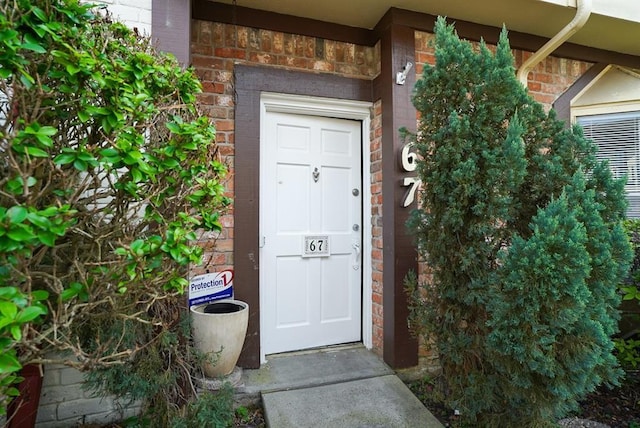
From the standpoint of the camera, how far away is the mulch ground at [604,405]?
2104 mm

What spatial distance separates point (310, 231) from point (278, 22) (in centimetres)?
164

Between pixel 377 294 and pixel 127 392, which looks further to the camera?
pixel 377 294

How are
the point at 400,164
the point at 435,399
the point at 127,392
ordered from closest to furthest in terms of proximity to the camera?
the point at 127,392
the point at 435,399
the point at 400,164

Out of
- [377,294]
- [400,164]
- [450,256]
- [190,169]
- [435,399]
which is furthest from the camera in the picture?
[377,294]

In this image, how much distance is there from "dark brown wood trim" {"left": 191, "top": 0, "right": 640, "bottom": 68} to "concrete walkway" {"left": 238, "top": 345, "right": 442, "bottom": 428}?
2.54m

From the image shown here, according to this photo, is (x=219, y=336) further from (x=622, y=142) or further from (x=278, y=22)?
(x=622, y=142)

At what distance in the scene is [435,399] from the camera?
2105 mm

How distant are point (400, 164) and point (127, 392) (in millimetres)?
2156

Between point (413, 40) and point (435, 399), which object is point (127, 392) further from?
point (413, 40)

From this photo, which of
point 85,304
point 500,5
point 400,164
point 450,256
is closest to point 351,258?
point 400,164

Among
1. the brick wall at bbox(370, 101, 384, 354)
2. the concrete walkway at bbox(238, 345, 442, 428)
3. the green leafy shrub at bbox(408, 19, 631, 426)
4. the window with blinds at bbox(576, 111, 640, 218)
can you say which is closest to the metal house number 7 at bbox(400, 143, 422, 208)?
the brick wall at bbox(370, 101, 384, 354)

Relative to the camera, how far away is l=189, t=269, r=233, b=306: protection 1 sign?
2.23 metres

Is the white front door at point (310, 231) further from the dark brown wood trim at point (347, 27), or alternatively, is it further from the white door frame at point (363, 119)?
the dark brown wood trim at point (347, 27)

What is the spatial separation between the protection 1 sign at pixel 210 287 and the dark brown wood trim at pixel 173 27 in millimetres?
1342
